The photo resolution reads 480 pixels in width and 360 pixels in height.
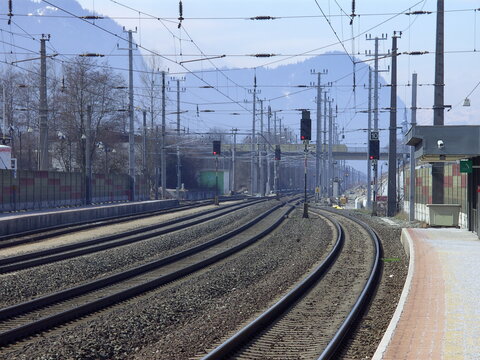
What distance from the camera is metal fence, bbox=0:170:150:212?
39.4 m

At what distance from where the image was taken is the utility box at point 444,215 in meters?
34.2

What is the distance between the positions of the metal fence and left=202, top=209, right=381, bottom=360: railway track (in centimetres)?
2324

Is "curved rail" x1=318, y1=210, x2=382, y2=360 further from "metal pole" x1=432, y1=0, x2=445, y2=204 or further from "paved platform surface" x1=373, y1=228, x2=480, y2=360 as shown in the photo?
"metal pole" x1=432, y1=0, x2=445, y2=204

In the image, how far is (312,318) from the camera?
42.5ft

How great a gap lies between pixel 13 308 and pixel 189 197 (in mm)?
68553

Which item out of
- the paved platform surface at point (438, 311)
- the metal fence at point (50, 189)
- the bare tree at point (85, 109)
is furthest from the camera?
the bare tree at point (85, 109)

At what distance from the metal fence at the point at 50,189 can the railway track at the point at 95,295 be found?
18208 mm

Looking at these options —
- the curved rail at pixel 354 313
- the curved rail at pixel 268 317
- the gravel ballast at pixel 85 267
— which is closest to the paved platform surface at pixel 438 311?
the curved rail at pixel 354 313

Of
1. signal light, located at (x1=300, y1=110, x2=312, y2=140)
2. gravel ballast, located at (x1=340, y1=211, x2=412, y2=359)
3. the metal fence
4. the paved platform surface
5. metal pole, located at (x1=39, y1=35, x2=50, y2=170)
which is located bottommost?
gravel ballast, located at (x1=340, y1=211, x2=412, y2=359)

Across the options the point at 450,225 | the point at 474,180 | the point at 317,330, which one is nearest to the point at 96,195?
the point at 450,225

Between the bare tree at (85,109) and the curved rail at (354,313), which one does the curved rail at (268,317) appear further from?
the bare tree at (85,109)

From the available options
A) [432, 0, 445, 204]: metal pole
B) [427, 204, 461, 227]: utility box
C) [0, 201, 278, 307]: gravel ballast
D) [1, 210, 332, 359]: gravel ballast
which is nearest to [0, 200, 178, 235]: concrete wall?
[0, 201, 278, 307]: gravel ballast

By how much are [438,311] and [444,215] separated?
2327 centimetres

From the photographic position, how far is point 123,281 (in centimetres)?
1723
